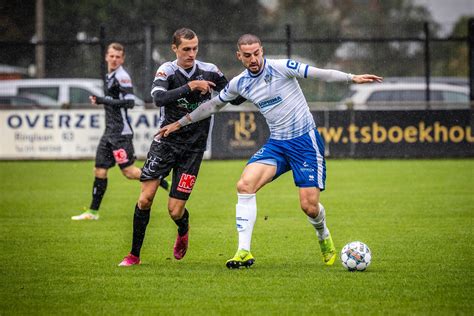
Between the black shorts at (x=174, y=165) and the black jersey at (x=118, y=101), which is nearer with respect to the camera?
the black shorts at (x=174, y=165)

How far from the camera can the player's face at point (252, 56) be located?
853 centimetres

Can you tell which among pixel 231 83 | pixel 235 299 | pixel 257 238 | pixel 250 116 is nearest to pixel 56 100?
pixel 250 116

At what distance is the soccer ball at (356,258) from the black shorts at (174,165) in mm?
1700

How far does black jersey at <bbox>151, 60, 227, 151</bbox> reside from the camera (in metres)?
9.02

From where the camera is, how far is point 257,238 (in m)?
10.9

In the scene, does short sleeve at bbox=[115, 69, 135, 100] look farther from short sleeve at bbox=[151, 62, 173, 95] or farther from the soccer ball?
the soccer ball

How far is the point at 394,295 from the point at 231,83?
2627mm

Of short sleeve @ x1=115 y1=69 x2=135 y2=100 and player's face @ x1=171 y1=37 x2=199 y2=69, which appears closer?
player's face @ x1=171 y1=37 x2=199 y2=69

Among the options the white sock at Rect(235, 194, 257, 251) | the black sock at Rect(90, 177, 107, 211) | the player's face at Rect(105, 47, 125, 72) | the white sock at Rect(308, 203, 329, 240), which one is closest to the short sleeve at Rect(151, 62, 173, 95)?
the white sock at Rect(235, 194, 257, 251)

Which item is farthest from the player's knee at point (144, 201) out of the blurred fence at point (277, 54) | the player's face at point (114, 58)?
the blurred fence at point (277, 54)

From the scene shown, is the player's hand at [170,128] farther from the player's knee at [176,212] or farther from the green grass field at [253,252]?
the green grass field at [253,252]

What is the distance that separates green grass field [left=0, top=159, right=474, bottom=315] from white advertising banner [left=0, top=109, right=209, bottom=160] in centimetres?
521

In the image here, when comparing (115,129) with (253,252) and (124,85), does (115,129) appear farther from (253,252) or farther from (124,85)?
(253,252)

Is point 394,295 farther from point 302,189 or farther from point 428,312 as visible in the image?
point 302,189
